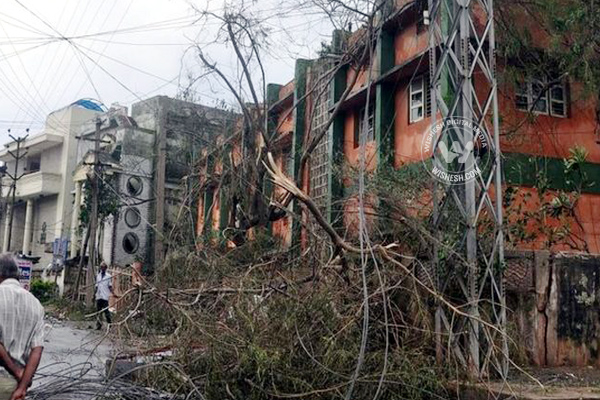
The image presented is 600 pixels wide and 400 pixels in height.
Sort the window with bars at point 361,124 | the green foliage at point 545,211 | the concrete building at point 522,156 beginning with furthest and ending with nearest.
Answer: the window with bars at point 361,124
the green foliage at point 545,211
the concrete building at point 522,156

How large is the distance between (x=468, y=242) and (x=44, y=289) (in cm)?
2956

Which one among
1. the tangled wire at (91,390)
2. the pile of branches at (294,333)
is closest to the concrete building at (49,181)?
the pile of branches at (294,333)

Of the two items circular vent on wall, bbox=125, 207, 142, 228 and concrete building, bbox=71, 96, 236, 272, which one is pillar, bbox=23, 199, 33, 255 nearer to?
concrete building, bbox=71, 96, 236, 272

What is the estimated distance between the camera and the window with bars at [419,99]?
1384 centimetres

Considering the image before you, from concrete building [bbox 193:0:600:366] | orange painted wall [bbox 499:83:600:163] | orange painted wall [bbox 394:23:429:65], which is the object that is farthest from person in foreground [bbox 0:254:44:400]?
orange painted wall [bbox 394:23:429:65]

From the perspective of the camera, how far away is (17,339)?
4.12m

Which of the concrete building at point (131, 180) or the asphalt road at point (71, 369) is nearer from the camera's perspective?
the asphalt road at point (71, 369)

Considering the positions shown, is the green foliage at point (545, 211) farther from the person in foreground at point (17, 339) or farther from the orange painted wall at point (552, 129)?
the person in foreground at point (17, 339)

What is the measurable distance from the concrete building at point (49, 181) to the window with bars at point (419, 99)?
30142mm

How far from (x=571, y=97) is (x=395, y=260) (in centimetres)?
800

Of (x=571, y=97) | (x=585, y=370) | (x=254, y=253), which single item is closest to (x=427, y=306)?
(x=585, y=370)

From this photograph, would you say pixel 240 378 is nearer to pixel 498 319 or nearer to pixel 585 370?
pixel 498 319

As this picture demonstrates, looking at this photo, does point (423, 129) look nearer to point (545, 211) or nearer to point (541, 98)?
point (541, 98)

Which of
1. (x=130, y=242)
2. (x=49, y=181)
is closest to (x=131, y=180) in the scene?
(x=130, y=242)
